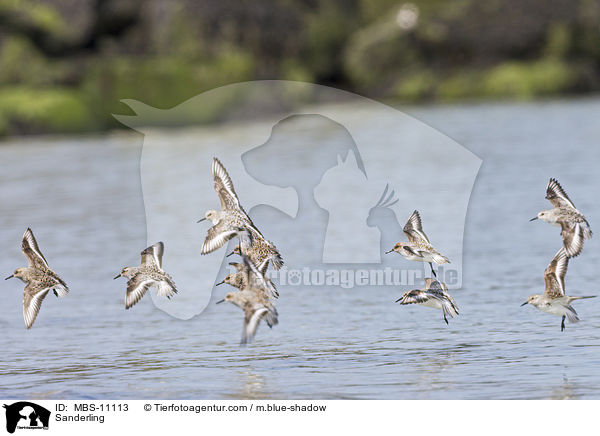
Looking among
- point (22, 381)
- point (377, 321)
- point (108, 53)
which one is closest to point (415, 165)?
point (377, 321)

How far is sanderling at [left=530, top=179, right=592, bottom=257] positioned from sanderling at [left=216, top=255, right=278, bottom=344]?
270 cm

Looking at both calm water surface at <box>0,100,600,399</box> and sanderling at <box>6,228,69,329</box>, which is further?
sanderling at <box>6,228,69,329</box>

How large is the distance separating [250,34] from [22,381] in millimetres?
42426

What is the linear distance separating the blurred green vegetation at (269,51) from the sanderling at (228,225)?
3083 centimetres

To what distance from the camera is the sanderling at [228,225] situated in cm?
1101

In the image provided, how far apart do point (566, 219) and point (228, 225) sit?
3.08 metres

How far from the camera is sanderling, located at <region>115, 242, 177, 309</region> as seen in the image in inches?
479

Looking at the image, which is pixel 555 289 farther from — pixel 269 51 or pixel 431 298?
pixel 269 51

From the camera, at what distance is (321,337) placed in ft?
42.7

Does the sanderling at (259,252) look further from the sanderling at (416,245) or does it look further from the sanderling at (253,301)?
the sanderling at (416,245)
